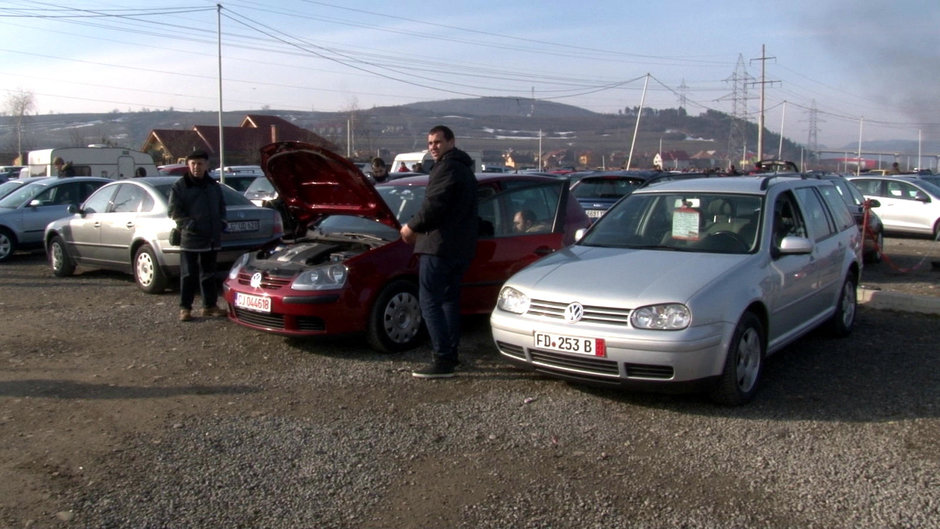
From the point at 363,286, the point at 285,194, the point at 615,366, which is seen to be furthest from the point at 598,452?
the point at 285,194

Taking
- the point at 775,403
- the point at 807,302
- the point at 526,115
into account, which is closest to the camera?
the point at 775,403

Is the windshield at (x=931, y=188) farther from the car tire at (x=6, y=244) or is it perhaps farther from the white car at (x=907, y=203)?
the car tire at (x=6, y=244)

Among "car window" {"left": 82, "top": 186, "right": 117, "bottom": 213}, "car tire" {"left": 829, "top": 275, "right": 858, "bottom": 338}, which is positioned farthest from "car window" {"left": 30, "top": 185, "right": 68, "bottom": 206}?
"car tire" {"left": 829, "top": 275, "right": 858, "bottom": 338}

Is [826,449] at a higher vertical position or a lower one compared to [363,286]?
lower

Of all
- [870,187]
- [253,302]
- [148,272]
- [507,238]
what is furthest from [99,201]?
[870,187]

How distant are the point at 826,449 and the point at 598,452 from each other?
4.34 feet

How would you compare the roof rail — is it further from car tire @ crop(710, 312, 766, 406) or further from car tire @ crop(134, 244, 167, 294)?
car tire @ crop(134, 244, 167, 294)

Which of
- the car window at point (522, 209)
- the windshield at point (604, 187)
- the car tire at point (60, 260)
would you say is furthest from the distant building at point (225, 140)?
the car window at point (522, 209)

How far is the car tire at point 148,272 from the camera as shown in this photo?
32.4 feet

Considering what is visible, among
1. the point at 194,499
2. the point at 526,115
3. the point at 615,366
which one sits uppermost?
the point at 526,115

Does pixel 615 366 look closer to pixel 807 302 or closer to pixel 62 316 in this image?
pixel 807 302

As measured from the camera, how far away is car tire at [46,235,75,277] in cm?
1171

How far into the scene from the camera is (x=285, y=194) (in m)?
7.84

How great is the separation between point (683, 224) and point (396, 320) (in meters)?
2.52
